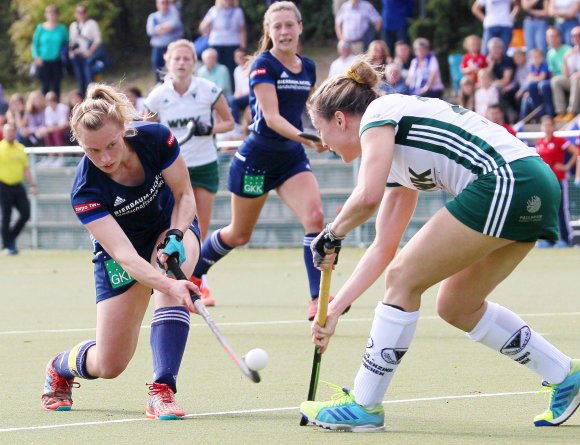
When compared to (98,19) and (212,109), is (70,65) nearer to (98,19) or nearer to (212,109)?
(98,19)

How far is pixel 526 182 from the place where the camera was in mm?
4902

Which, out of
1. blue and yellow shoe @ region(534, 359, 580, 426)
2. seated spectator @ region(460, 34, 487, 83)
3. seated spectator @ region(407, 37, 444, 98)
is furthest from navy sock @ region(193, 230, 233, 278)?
seated spectator @ region(460, 34, 487, 83)

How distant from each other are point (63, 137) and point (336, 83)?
1482 cm

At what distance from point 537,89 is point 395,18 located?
304 centimetres

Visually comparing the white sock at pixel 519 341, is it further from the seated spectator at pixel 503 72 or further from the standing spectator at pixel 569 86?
the seated spectator at pixel 503 72

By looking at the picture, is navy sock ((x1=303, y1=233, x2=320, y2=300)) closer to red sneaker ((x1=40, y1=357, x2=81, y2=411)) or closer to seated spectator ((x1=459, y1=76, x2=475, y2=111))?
red sneaker ((x1=40, y1=357, x2=81, y2=411))

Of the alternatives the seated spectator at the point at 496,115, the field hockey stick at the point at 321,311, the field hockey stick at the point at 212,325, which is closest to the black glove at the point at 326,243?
the field hockey stick at the point at 321,311

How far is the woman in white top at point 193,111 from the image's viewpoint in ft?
33.3

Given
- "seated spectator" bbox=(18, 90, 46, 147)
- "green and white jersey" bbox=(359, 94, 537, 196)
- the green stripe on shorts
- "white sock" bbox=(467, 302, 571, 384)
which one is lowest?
"seated spectator" bbox=(18, 90, 46, 147)

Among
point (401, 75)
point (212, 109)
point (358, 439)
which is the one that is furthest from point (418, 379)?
point (401, 75)

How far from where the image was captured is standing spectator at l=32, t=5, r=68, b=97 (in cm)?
2100

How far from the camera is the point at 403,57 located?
58.4 feet

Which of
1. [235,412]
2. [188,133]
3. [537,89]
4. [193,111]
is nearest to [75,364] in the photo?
[235,412]

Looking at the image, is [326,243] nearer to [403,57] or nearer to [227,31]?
[403,57]
